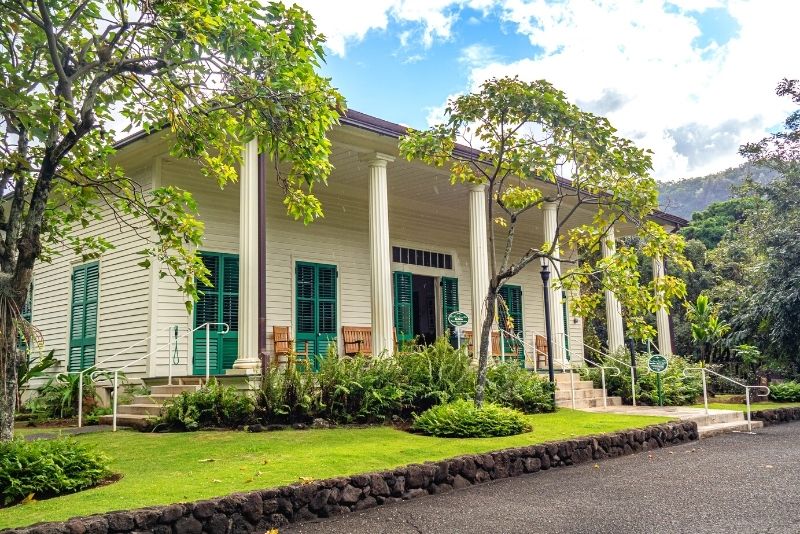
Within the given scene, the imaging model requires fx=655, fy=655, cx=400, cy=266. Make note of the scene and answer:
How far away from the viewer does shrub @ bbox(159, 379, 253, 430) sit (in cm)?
809

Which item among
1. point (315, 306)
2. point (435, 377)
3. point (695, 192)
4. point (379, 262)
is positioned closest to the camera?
point (435, 377)

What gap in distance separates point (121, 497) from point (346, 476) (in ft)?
5.59

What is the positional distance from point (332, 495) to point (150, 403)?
16.8 ft

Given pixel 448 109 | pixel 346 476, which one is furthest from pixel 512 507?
pixel 448 109

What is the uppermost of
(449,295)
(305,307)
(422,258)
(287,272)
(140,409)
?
(422,258)

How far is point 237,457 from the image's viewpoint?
6.27m

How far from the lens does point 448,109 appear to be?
888cm

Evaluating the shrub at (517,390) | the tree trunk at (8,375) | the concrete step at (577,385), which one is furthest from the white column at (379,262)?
the tree trunk at (8,375)

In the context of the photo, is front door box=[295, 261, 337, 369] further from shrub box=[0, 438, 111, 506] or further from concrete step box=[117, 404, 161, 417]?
shrub box=[0, 438, 111, 506]

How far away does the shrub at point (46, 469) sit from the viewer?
4801 millimetres

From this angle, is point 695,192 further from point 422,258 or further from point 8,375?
point 8,375

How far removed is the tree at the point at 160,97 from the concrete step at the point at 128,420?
2.45 metres

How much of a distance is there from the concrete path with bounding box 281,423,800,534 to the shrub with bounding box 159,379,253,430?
10.6 ft

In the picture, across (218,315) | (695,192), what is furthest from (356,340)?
(695,192)
